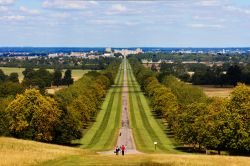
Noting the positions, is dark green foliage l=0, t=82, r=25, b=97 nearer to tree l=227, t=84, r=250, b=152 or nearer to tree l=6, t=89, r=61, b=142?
tree l=6, t=89, r=61, b=142

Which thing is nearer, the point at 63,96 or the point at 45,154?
the point at 45,154

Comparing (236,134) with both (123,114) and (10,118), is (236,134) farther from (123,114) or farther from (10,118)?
(123,114)

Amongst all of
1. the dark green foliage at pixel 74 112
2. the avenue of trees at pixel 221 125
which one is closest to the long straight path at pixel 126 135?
the dark green foliage at pixel 74 112

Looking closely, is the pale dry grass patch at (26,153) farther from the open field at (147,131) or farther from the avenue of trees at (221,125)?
the open field at (147,131)

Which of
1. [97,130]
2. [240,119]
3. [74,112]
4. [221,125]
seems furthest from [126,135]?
[240,119]

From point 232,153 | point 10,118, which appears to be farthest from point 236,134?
point 10,118

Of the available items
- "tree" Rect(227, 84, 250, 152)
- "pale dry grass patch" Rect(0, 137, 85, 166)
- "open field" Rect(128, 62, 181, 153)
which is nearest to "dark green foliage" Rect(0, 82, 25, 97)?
"open field" Rect(128, 62, 181, 153)

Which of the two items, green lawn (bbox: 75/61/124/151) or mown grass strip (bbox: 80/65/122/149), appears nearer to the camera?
green lawn (bbox: 75/61/124/151)
